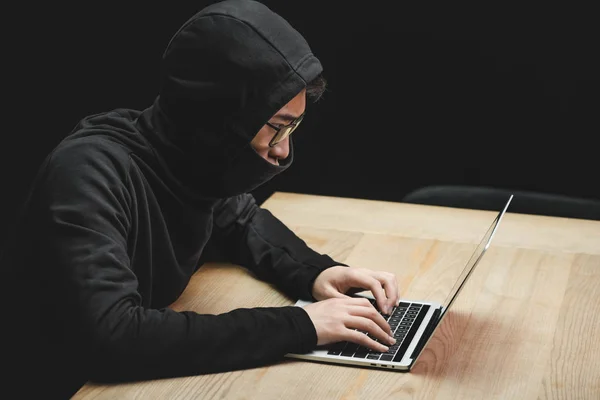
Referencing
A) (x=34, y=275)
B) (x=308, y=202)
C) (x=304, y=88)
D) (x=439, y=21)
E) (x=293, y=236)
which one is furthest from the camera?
(x=439, y=21)

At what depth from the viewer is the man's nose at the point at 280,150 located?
184cm

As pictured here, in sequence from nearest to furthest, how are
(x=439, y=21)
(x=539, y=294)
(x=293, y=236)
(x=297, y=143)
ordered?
(x=539, y=294)
(x=293, y=236)
(x=439, y=21)
(x=297, y=143)

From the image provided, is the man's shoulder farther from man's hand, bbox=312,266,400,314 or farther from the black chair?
the black chair

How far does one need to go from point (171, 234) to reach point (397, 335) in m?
0.49

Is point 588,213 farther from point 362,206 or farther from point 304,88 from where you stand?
point 304,88

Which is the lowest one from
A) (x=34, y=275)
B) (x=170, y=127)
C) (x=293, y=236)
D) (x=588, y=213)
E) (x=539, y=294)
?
(x=588, y=213)

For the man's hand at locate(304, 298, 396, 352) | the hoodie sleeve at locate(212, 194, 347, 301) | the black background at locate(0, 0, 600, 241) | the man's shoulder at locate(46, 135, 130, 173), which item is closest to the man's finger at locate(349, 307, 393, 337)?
the man's hand at locate(304, 298, 396, 352)

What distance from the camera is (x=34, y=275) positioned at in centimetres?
168

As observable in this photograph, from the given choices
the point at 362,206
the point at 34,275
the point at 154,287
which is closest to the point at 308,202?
the point at 362,206

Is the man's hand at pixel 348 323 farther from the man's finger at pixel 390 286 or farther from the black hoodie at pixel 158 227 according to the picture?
the man's finger at pixel 390 286

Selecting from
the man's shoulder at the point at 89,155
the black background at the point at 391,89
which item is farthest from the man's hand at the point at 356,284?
the black background at the point at 391,89

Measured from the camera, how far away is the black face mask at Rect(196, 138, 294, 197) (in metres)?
1.80

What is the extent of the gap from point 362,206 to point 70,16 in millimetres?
1140

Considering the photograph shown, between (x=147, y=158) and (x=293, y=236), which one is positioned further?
(x=293, y=236)
